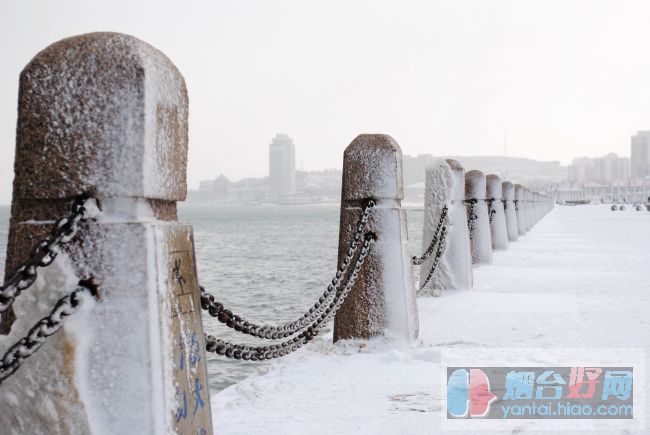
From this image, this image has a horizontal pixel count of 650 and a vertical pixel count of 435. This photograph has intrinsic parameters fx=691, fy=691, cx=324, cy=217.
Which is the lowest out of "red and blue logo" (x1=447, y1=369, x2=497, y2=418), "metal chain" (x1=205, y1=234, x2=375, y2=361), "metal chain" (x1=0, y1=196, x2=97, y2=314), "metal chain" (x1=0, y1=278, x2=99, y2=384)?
"red and blue logo" (x1=447, y1=369, x2=497, y2=418)

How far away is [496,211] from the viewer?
1507 cm

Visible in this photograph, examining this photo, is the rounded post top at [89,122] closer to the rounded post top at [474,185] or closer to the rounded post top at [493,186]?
the rounded post top at [474,185]

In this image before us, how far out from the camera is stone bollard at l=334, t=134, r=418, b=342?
16.9 ft

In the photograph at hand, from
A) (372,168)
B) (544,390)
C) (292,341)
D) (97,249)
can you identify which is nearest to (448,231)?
(372,168)

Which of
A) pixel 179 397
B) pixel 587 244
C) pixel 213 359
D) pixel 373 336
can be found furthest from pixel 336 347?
pixel 587 244

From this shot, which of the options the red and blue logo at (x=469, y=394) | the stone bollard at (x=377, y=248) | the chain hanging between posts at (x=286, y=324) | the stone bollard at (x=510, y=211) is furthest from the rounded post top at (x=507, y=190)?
the red and blue logo at (x=469, y=394)

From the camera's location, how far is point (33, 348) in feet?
6.97

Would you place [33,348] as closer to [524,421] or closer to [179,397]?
[179,397]

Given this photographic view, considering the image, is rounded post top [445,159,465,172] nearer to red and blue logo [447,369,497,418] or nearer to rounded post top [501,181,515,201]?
red and blue logo [447,369,497,418]

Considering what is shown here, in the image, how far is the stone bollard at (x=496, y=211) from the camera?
48.6 feet

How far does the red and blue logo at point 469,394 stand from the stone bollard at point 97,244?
1.85 metres

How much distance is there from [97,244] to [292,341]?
2.40 meters

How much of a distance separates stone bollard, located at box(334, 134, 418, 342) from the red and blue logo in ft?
2.86

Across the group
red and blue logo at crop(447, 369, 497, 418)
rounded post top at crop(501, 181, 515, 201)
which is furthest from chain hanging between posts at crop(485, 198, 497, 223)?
red and blue logo at crop(447, 369, 497, 418)
